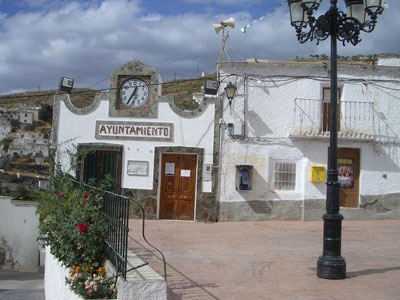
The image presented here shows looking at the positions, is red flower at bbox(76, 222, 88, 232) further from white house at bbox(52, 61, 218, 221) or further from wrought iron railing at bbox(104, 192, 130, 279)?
white house at bbox(52, 61, 218, 221)

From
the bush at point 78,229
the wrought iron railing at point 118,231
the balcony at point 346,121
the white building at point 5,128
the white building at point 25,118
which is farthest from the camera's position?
the white building at point 25,118

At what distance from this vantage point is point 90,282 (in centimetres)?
548

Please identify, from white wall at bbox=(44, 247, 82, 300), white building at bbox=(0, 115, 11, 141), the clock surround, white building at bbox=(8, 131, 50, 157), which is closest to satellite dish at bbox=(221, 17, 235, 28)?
the clock surround

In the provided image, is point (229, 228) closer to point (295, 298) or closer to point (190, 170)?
point (190, 170)

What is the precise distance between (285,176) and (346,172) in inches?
81.9

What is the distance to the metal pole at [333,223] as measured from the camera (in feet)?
23.4

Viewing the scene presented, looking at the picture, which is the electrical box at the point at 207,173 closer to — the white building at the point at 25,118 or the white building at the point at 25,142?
the white building at the point at 25,142

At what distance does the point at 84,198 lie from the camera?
21.1ft

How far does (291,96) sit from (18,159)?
149 feet

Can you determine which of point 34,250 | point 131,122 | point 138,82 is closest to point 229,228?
point 131,122

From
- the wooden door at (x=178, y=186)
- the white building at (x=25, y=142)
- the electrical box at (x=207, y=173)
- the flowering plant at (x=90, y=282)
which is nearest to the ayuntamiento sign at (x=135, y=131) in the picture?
the wooden door at (x=178, y=186)

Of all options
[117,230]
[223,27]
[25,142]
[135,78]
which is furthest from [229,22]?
[25,142]

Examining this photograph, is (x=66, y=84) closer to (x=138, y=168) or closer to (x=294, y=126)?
(x=138, y=168)

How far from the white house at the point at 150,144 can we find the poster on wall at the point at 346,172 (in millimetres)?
4199
